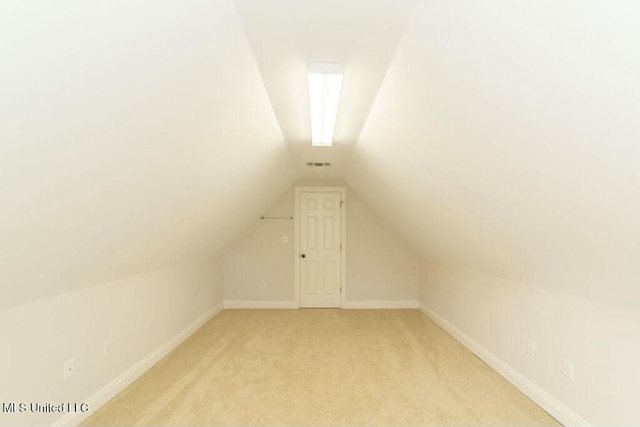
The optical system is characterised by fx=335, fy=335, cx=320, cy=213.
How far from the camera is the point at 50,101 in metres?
1.17

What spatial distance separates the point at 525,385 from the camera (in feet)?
9.11

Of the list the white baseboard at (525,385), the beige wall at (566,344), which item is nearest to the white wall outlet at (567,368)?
the beige wall at (566,344)

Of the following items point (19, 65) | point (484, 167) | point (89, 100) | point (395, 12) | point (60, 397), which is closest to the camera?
point (19, 65)

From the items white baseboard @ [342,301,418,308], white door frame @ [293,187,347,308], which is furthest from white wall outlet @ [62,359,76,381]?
white baseboard @ [342,301,418,308]

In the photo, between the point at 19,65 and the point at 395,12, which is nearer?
the point at 19,65

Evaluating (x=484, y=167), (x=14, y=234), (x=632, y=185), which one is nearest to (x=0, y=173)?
(x=14, y=234)

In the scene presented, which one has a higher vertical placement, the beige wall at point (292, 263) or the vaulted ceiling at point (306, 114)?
the vaulted ceiling at point (306, 114)

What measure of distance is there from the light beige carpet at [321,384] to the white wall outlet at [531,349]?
0.34m

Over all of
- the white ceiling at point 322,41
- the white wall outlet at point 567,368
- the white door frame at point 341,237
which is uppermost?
the white ceiling at point 322,41

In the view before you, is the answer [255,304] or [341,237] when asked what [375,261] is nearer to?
[341,237]

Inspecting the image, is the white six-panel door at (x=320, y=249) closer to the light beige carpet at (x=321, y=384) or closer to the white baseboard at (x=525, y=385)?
the light beige carpet at (x=321, y=384)

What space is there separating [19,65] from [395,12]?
4.63 feet

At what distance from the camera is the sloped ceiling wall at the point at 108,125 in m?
1.07

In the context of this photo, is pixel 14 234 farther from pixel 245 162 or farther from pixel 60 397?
pixel 245 162
